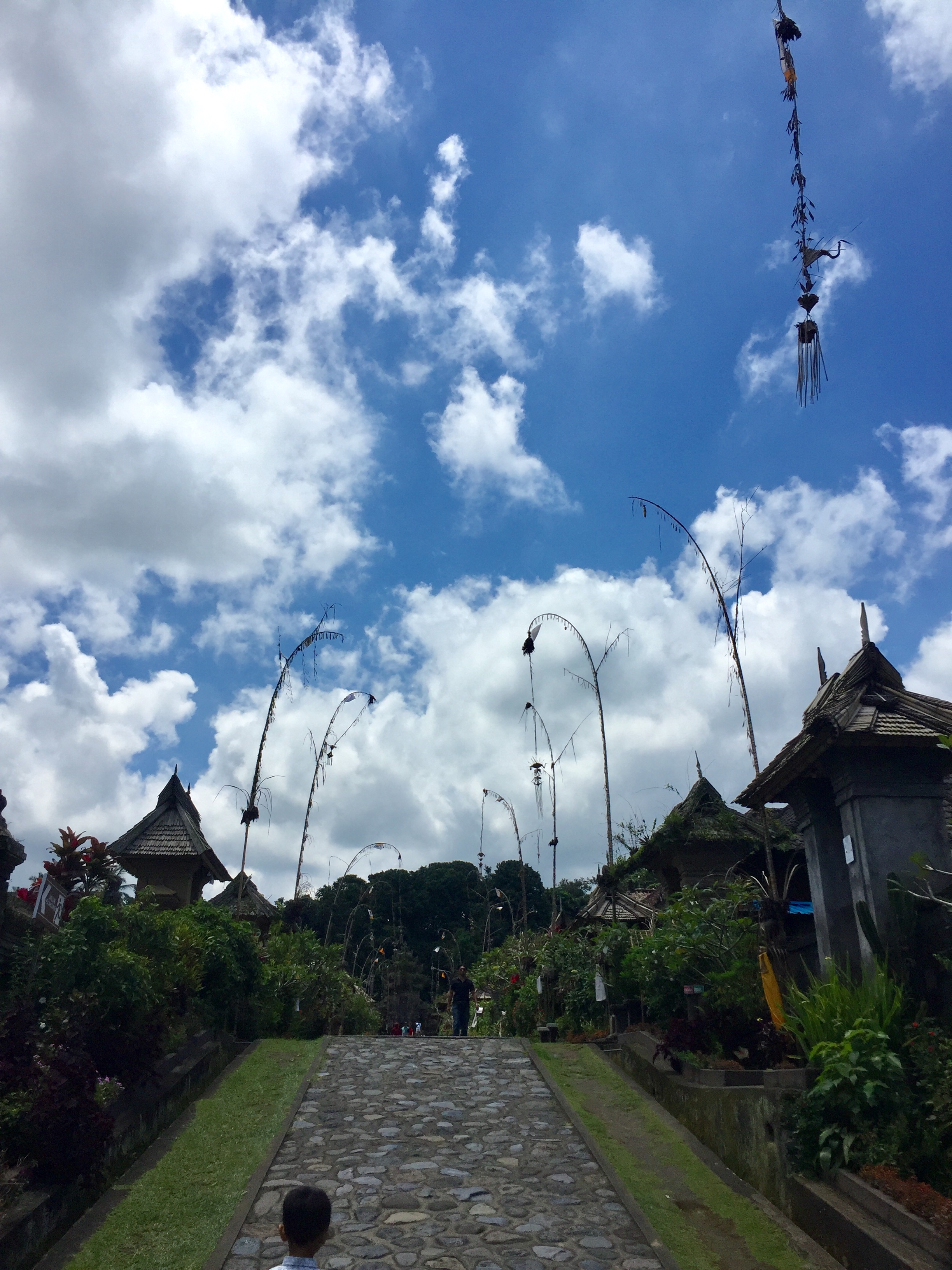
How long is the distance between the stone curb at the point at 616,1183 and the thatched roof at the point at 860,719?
14.5 ft

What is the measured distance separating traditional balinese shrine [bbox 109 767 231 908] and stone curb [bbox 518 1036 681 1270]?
1015 cm

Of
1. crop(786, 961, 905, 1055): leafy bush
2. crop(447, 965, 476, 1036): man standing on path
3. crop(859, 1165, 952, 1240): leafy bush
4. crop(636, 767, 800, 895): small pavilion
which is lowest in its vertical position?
crop(859, 1165, 952, 1240): leafy bush

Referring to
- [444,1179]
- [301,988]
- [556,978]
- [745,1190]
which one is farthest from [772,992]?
[301,988]

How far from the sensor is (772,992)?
1075 cm

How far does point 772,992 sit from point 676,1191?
250 cm

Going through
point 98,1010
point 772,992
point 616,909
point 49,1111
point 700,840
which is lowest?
point 49,1111

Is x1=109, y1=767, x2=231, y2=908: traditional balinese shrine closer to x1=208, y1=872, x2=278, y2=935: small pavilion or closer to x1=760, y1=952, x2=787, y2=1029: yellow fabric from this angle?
x1=208, y1=872, x2=278, y2=935: small pavilion

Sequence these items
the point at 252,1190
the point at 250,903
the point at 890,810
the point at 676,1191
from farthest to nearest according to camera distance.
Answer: the point at 250,903
the point at 890,810
the point at 676,1191
the point at 252,1190

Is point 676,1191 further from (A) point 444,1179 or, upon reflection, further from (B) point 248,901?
(B) point 248,901

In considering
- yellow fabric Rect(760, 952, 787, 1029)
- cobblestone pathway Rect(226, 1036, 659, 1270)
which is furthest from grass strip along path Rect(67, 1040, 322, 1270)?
yellow fabric Rect(760, 952, 787, 1029)

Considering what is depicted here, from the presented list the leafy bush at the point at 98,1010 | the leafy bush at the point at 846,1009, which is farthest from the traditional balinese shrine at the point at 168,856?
the leafy bush at the point at 846,1009

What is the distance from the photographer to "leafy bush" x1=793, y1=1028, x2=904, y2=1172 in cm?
764

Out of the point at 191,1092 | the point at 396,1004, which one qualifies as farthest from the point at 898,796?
the point at 396,1004

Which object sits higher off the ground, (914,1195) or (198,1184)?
(914,1195)
